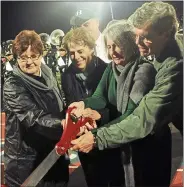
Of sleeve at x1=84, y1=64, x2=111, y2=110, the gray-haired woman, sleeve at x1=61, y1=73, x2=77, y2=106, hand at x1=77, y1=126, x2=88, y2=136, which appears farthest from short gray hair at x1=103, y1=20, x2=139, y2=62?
hand at x1=77, y1=126, x2=88, y2=136

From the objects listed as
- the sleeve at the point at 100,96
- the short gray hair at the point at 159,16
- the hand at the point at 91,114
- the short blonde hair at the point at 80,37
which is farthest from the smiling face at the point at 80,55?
the short gray hair at the point at 159,16

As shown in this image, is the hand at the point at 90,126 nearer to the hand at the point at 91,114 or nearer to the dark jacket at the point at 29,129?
the hand at the point at 91,114

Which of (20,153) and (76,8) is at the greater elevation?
(76,8)

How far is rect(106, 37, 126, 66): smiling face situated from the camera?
5.68 ft

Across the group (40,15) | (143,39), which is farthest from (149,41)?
(40,15)

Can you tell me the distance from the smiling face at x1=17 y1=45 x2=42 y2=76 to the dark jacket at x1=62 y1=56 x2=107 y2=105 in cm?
15

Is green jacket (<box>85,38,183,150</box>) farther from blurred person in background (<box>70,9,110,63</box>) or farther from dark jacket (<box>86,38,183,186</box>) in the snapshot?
blurred person in background (<box>70,9,110,63</box>)

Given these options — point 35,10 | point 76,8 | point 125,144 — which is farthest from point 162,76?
point 35,10

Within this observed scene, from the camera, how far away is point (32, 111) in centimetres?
175

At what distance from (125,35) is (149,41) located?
0.41 feet

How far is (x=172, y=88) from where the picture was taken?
1691 millimetres

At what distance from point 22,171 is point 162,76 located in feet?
2.93

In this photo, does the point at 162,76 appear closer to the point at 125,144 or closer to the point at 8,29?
the point at 125,144

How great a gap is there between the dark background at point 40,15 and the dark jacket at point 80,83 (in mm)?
195
